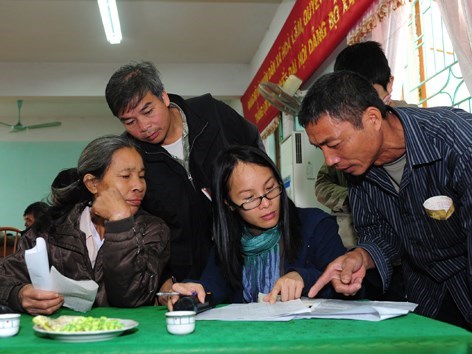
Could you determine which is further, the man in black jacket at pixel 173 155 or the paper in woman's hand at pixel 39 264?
the man in black jacket at pixel 173 155

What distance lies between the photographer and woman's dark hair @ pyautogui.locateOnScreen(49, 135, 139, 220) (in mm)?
1892

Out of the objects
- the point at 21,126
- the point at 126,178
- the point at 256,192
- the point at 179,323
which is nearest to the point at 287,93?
the point at 126,178

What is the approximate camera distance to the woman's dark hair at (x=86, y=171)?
1892 millimetres

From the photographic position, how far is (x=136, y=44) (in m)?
6.00

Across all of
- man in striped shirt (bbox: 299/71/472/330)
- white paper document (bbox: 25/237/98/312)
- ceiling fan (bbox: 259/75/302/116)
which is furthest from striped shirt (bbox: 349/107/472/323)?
ceiling fan (bbox: 259/75/302/116)

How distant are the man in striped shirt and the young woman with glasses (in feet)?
0.53

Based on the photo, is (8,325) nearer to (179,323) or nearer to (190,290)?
(179,323)

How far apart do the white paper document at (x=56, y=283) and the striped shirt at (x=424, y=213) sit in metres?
0.77

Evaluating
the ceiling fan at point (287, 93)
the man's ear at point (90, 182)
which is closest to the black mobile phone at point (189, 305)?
the man's ear at point (90, 182)

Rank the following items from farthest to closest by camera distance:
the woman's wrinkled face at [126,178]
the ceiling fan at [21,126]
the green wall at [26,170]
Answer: the green wall at [26,170]
the ceiling fan at [21,126]
the woman's wrinkled face at [126,178]

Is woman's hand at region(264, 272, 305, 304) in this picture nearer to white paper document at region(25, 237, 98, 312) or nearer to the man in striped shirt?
the man in striped shirt

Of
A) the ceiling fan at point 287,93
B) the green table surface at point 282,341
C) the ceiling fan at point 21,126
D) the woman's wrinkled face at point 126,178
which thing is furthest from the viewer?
the ceiling fan at point 21,126

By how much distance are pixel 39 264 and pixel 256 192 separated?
25.6 inches

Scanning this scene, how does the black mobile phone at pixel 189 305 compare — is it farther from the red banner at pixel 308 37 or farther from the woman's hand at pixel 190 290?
the red banner at pixel 308 37
